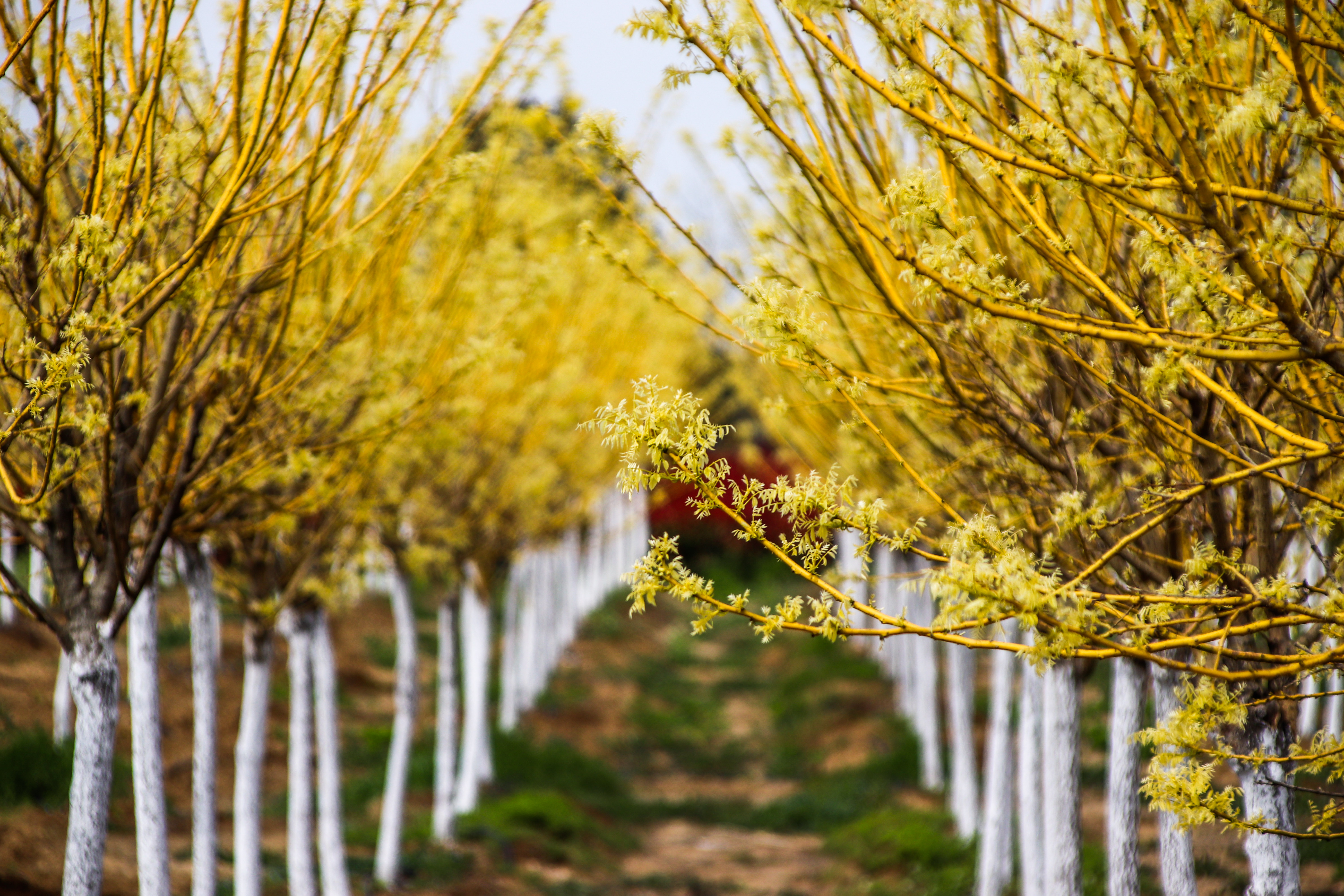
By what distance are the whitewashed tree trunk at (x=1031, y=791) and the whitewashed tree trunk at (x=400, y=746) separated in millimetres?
4645

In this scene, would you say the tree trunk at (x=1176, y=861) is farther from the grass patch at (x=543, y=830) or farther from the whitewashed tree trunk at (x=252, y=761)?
the grass patch at (x=543, y=830)

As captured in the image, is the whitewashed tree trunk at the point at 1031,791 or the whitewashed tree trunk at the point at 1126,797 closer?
the whitewashed tree trunk at the point at 1126,797

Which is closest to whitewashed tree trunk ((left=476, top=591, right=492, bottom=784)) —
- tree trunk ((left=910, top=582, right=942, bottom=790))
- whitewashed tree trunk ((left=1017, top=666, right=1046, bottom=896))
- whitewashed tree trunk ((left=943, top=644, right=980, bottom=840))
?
tree trunk ((left=910, top=582, right=942, bottom=790))

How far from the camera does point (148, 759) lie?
12.6 feet

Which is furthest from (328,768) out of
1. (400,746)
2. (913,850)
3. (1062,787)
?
(913,850)

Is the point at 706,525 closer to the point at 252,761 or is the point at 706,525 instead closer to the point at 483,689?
the point at 483,689

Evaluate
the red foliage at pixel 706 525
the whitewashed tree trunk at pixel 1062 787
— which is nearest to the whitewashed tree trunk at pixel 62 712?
the whitewashed tree trunk at pixel 1062 787

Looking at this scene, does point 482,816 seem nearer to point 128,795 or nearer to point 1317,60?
point 128,795

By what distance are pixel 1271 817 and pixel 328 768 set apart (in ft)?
18.4

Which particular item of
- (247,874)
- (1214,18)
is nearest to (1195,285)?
(1214,18)

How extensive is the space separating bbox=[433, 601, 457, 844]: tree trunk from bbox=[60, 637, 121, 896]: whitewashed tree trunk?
18.1ft

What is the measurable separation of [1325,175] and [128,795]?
Result: 29.6 ft

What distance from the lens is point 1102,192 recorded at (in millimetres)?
2242

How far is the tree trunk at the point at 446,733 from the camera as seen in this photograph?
855cm
